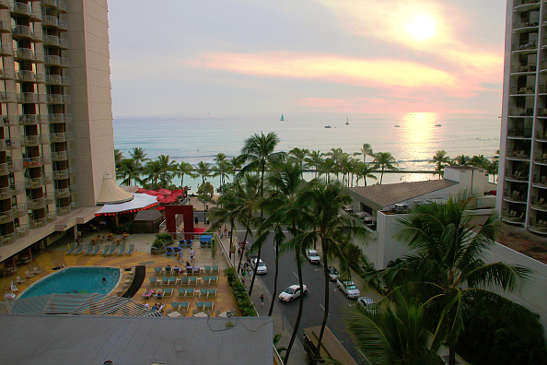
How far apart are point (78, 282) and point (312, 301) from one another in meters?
16.4

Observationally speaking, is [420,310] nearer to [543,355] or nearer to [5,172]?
[543,355]

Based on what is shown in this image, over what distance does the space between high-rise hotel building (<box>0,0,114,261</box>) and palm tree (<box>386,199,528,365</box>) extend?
85.9ft

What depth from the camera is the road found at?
24516 millimetres

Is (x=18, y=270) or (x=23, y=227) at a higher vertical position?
(x=23, y=227)

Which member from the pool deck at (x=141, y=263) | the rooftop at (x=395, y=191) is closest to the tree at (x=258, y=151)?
the pool deck at (x=141, y=263)

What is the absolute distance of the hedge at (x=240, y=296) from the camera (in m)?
22.9

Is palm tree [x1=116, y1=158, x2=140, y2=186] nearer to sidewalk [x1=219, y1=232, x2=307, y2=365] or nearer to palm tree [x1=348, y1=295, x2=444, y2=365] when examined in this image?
sidewalk [x1=219, y1=232, x2=307, y2=365]

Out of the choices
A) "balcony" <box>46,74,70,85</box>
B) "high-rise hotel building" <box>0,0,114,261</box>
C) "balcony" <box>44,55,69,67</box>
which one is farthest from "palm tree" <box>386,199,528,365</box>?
"balcony" <box>44,55,69,67</box>

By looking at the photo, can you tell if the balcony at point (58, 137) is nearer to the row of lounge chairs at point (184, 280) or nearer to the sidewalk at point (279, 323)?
the row of lounge chairs at point (184, 280)

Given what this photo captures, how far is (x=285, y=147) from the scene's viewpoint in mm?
163625

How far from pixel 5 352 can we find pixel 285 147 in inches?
6018

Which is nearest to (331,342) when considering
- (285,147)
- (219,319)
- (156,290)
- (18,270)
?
(219,319)

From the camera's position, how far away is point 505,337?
19.8 m

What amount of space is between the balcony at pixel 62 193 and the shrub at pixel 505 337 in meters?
32.5
